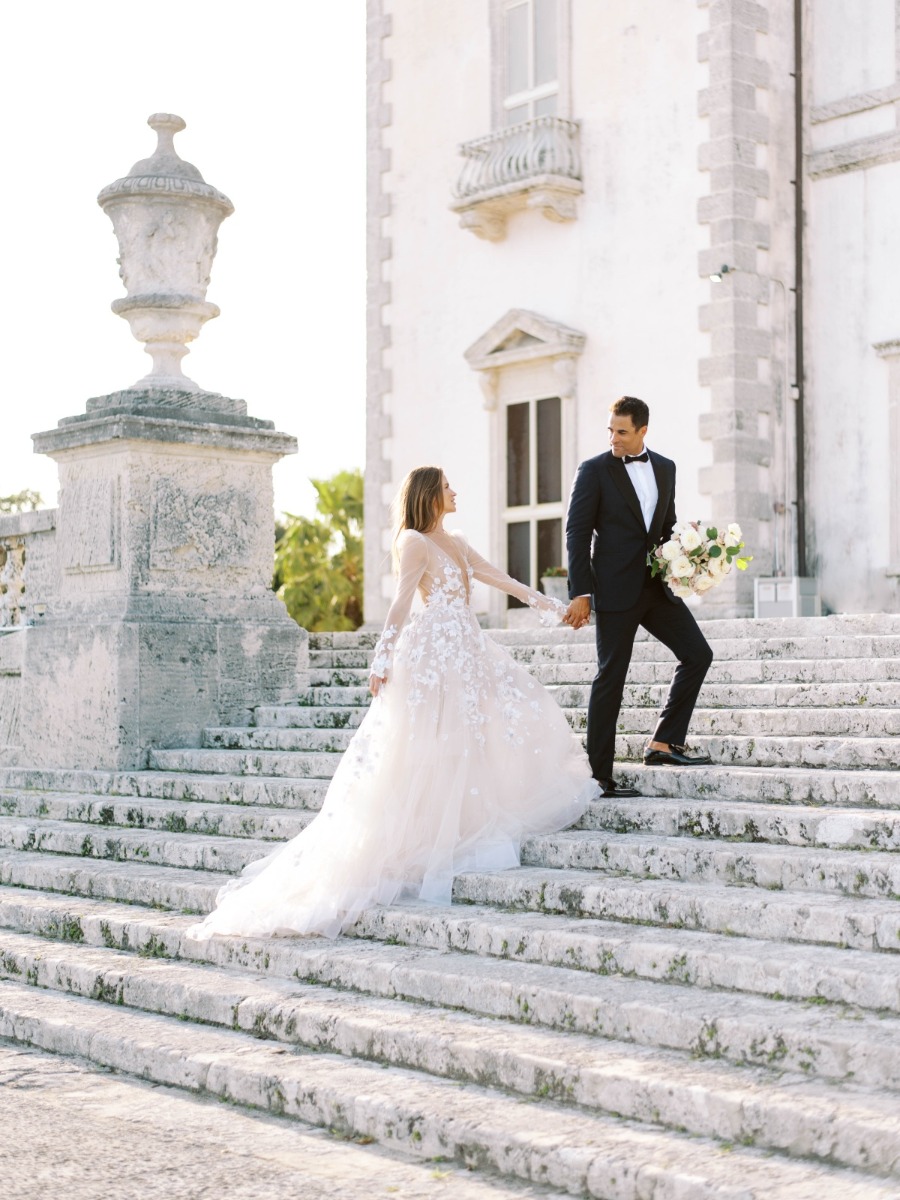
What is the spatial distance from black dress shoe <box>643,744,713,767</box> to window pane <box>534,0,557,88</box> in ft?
37.6

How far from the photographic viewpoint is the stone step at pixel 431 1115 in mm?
3934

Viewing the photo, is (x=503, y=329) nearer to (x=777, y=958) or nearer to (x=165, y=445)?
(x=165, y=445)

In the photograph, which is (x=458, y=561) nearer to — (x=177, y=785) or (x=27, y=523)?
(x=177, y=785)

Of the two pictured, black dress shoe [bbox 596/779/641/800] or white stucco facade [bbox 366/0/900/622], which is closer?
black dress shoe [bbox 596/779/641/800]

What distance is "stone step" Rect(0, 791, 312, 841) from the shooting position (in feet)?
25.3

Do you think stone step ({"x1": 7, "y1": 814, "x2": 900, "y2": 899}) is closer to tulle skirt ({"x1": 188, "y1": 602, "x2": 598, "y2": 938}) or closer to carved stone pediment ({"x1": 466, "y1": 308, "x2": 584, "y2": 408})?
tulle skirt ({"x1": 188, "y1": 602, "x2": 598, "y2": 938})

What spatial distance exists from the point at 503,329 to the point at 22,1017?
12092 millimetres

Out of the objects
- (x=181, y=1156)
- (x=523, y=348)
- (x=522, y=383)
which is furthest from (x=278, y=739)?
(x=522, y=383)

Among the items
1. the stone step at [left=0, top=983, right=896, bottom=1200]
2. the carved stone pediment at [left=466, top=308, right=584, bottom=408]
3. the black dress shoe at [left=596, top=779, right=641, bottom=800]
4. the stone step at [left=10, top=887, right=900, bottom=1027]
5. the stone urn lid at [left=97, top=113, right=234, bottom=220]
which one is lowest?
the stone step at [left=0, top=983, right=896, bottom=1200]

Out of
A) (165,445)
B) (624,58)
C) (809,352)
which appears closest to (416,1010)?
(165,445)

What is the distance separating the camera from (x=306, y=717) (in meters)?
9.50

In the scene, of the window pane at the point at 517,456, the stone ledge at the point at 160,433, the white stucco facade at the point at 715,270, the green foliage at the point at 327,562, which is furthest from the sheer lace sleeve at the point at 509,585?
the green foliage at the point at 327,562

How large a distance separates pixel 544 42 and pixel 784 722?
11.6 m

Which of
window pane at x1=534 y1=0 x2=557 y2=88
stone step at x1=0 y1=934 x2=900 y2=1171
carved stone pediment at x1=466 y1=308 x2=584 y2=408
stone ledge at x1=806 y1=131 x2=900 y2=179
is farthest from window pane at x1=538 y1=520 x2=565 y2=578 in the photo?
stone step at x1=0 y1=934 x2=900 y2=1171
